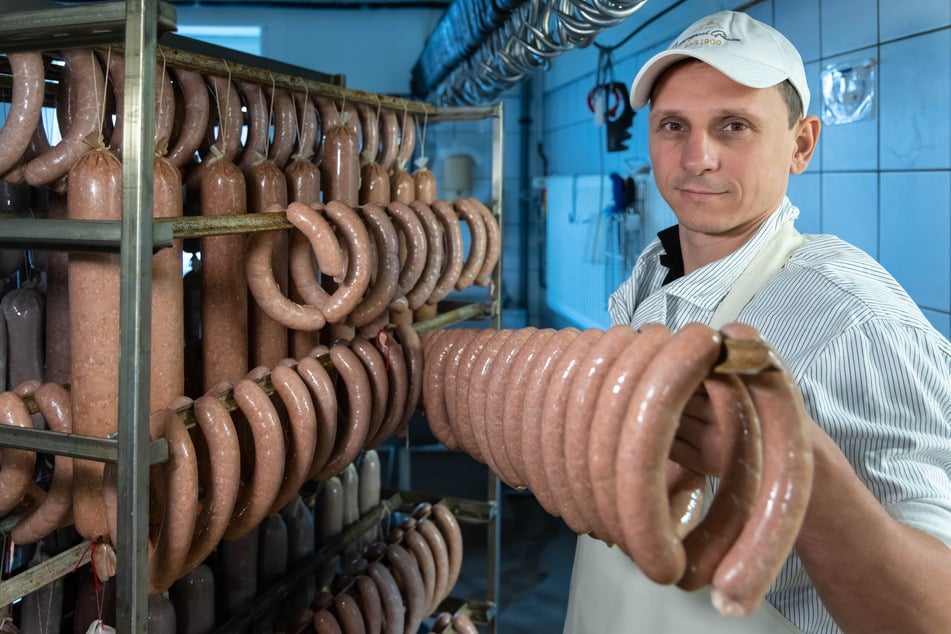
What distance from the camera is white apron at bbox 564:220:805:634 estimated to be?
1715 millimetres

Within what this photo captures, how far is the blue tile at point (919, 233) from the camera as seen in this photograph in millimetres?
2861

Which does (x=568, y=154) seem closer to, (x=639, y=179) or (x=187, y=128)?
(x=639, y=179)

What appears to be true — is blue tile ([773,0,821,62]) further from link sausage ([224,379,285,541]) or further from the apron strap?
link sausage ([224,379,285,541])

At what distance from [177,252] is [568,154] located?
594 centimetres

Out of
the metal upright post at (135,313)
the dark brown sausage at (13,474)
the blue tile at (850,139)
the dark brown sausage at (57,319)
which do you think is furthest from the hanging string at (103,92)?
the blue tile at (850,139)

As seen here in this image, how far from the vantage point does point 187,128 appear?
2178 millimetres

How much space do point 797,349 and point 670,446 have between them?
1.71 feet

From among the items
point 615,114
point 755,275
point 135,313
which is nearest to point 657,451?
point 755,275

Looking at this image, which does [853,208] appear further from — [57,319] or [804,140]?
[57,319]

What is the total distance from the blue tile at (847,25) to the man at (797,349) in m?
1.55

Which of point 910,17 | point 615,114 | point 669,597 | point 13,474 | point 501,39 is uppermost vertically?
point 501,39

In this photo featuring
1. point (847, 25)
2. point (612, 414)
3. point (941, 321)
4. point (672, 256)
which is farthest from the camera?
point (847, 25)

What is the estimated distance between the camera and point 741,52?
170cm

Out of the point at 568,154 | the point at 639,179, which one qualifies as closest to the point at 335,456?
the point at 639,179
